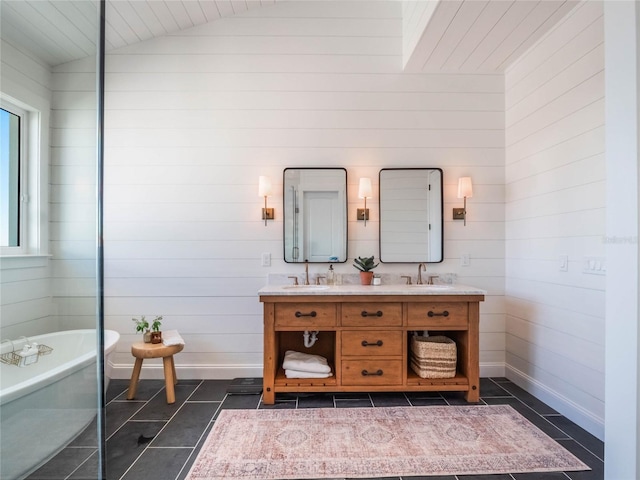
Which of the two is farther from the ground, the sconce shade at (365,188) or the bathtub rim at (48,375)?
the sconce shade at (365,188)

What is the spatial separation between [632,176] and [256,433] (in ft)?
7.50

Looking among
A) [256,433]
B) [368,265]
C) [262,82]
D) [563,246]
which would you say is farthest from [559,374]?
[262,82]

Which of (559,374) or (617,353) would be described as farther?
(559,374)

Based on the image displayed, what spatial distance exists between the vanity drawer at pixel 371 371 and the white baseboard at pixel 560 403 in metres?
1.11

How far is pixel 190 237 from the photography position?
288cm

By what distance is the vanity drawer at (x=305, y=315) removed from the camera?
2383mm

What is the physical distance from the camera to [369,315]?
7.87 ft

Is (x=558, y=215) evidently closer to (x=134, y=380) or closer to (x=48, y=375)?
(x=48, y=375)

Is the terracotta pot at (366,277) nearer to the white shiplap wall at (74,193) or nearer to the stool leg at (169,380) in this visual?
the stool leg at (169,380)

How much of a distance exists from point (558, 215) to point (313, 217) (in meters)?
1.83

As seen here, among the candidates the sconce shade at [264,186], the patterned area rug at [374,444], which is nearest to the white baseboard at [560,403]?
the patterned area rug at [374,444]

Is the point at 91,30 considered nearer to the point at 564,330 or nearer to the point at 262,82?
the point at 262,82

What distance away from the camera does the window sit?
3.91ft

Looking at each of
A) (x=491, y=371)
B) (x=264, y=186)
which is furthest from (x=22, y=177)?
(x=491, y=371)
